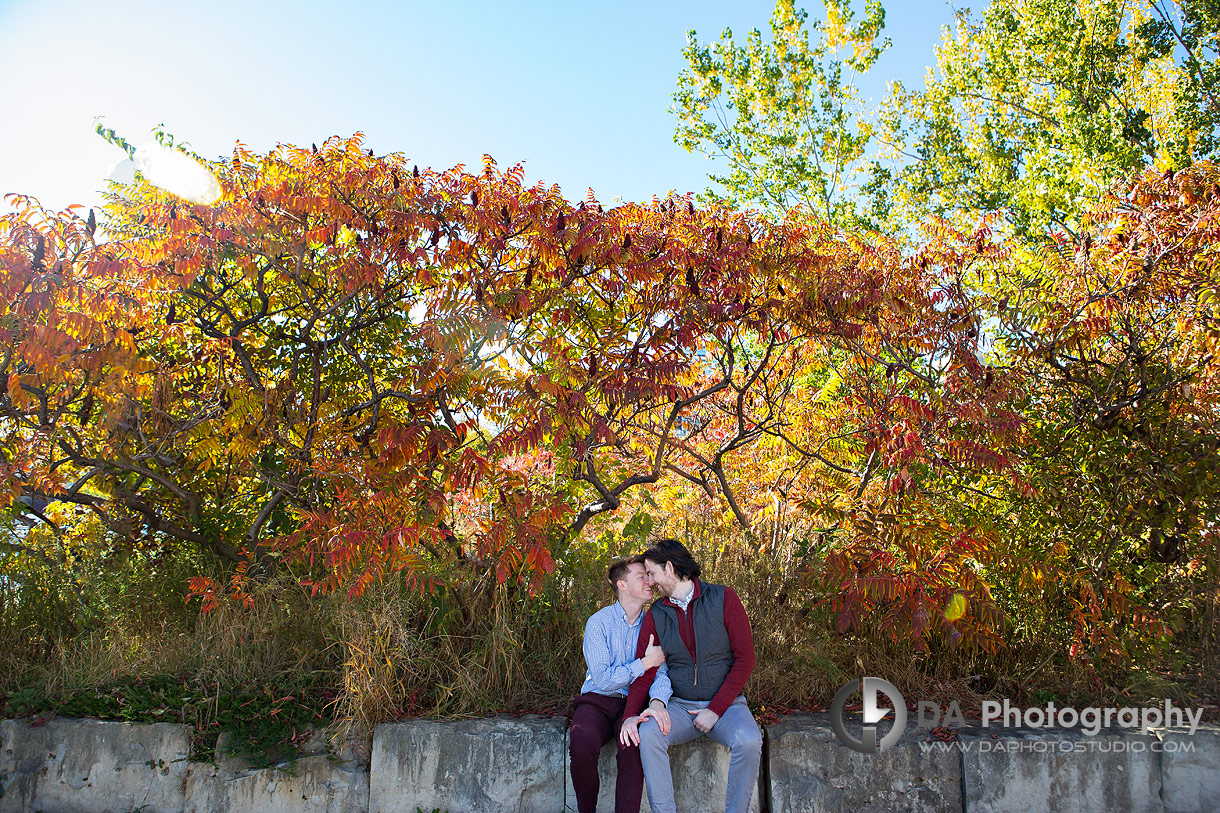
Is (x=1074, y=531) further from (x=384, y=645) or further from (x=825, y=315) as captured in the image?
(x=384, y=645)

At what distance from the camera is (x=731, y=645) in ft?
13.8

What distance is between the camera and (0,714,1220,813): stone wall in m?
4.20

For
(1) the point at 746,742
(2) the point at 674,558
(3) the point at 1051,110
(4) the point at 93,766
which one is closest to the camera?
(1) the point at 746,742

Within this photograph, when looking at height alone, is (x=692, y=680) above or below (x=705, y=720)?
above

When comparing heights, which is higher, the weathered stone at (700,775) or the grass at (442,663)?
the grass at (442,663)

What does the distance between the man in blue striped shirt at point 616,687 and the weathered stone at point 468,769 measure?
27 centimetres

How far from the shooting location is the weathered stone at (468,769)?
168 inches

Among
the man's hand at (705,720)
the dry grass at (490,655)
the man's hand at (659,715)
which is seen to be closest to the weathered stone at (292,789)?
the dry grass at (490,655)

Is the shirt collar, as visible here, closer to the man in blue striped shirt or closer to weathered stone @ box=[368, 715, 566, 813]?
the man in blue striped shirt

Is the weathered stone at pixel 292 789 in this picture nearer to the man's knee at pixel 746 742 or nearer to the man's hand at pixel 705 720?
the man's hand at pixel 705 720

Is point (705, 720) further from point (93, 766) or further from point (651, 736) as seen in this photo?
point (93, 766)

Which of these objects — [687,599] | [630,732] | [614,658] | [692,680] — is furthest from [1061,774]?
[614,658]

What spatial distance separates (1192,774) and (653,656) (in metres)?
2.86

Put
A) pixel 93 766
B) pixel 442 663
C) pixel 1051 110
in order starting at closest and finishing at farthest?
1. pixel 93 766
2. pixel 442 663
3. pixel 1051 110
